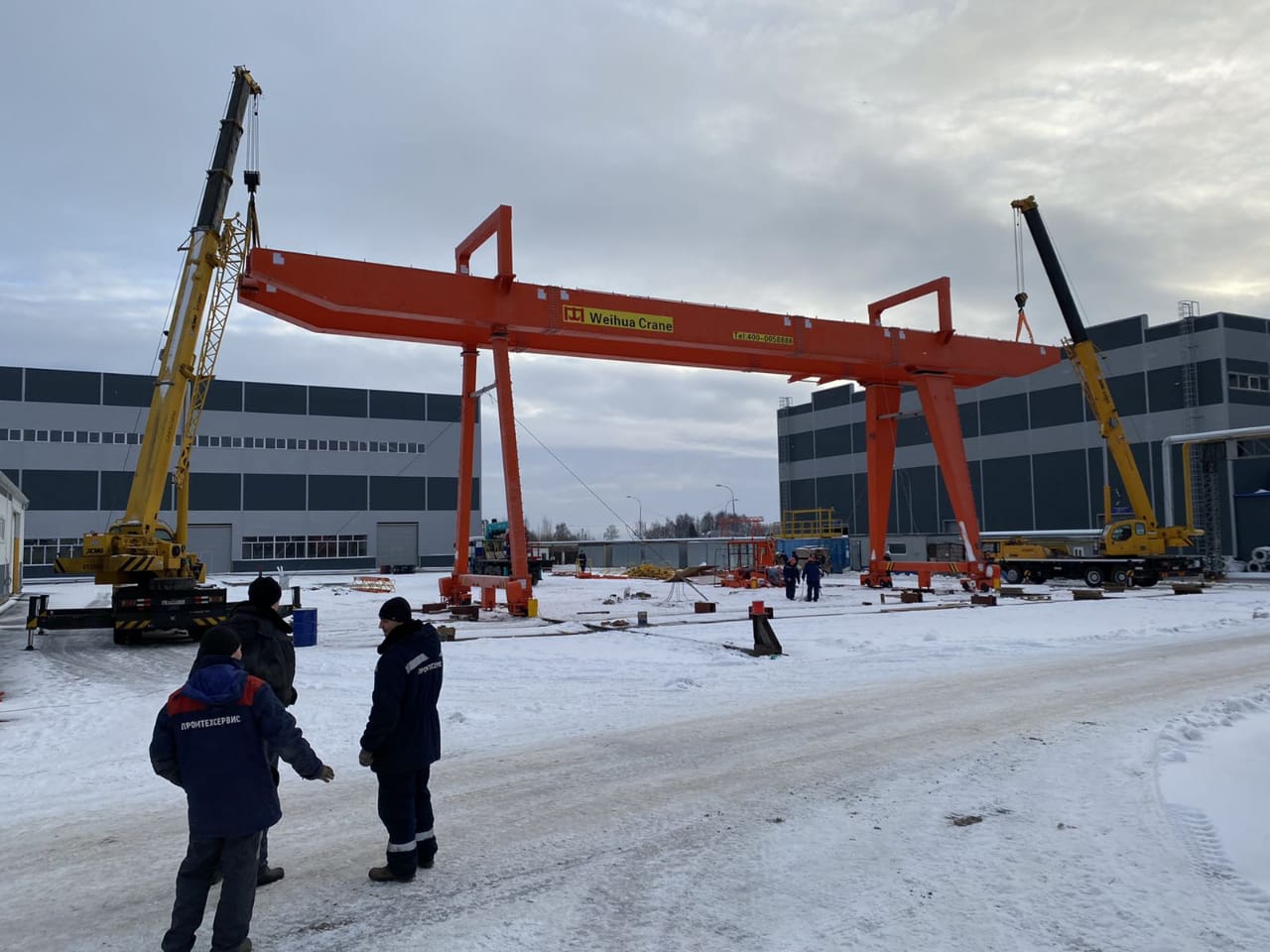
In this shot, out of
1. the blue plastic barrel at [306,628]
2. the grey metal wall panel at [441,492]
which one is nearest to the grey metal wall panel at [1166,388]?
the blue plastic barrel at [306,628]

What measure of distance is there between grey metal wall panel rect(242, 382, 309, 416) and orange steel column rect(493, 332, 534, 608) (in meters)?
38.1

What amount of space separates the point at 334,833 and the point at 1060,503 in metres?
43.5

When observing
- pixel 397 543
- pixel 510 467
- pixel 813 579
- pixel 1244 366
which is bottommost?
pixel 813 579

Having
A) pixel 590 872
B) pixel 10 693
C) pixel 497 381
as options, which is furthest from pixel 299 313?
pixel 590 872

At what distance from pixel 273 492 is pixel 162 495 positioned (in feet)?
123

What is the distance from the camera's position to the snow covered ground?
3.95 meters

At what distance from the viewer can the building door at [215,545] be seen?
163 feet

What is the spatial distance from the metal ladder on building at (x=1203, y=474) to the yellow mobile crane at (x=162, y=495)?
33454 mm

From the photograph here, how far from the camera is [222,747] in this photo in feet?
11.4

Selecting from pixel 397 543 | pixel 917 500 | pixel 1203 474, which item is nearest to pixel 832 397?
pixel 917 500

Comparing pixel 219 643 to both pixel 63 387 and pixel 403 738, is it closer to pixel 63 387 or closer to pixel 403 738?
pixel 403 738

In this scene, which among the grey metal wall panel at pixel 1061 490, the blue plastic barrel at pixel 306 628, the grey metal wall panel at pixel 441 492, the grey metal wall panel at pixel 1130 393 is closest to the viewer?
the blue plastic barrel at pixel 306 628

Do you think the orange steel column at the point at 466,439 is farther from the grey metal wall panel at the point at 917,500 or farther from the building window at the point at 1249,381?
the grey metal wall panel at the point at 917,500

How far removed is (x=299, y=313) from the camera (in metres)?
17.2
